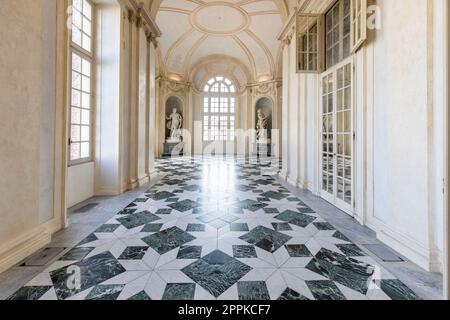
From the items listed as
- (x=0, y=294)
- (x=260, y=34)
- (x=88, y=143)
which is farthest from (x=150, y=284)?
(x=260, y=34)

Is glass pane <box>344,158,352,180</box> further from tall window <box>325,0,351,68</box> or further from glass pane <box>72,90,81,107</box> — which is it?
glass pane <box>72,90,81,107</box>

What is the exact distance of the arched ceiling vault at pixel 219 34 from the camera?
1004cm

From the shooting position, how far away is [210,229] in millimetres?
2891

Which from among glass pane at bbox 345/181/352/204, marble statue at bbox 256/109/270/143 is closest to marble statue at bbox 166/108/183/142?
marble statue at bbox 256/109/270/143

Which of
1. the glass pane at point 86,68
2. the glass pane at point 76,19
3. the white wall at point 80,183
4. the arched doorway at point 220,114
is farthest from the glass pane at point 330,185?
the arched doorway at point 220,114

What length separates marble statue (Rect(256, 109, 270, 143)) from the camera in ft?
46.6

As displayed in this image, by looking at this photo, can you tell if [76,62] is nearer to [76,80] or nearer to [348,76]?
[76,80]

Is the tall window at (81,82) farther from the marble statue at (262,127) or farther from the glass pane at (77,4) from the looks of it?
the marble statue at (262,127)

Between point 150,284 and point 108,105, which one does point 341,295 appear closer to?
point 150,284

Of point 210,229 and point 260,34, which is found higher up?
point 260,34

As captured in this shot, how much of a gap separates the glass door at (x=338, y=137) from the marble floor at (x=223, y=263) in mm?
558

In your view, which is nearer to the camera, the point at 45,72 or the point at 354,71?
the point at 45,72

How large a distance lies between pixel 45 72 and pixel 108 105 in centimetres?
207
